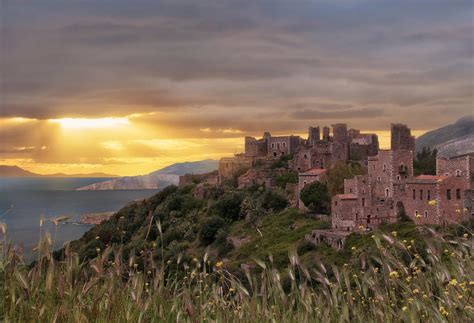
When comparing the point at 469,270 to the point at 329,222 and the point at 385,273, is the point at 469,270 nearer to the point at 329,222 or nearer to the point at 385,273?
the point at 385,273

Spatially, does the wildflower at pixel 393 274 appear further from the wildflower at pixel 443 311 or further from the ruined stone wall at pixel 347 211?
the ruined stone wall at pixel 347 211

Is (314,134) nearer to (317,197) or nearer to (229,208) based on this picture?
(229,208)

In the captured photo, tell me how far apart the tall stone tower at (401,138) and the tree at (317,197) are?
→ 599 inches

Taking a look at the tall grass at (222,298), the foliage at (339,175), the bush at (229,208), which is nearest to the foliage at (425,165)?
the foliage at (339,175)

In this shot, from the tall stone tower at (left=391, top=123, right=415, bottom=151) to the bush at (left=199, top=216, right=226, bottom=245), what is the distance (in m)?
19.5

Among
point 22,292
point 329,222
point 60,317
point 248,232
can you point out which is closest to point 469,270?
point 60,317

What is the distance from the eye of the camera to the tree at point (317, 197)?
5275 centimetres

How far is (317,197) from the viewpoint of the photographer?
5269cm

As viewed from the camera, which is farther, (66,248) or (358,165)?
(358,165)

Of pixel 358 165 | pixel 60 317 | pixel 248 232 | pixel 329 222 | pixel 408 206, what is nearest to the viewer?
pixel 60 317

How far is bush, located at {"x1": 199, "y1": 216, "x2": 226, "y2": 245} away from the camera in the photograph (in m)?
59.3

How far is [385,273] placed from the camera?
6.29 m

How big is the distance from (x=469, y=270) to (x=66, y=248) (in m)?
3.99

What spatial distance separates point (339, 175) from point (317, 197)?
3.81 meters
